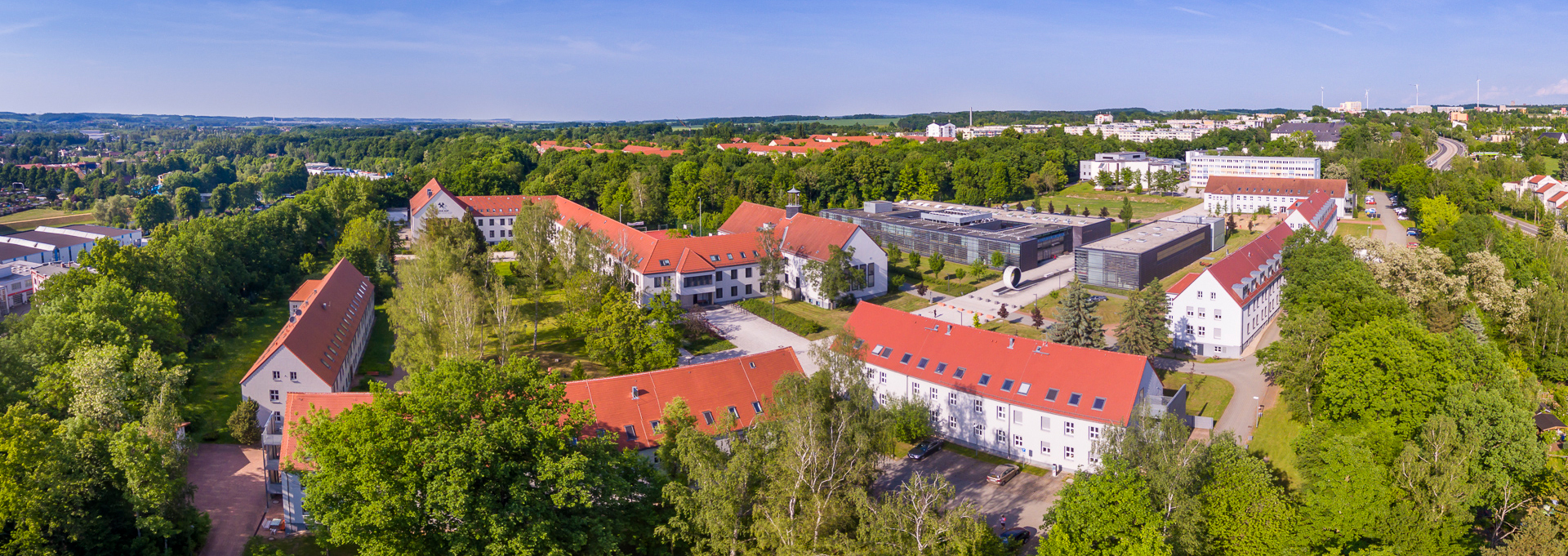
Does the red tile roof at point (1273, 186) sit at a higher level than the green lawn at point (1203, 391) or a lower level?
higher

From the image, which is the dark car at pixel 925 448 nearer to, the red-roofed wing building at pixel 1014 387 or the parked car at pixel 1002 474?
the red-roofed wing building at pixel 1014 387

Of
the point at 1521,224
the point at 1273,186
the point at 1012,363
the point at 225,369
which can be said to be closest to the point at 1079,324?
the point at 1012,363

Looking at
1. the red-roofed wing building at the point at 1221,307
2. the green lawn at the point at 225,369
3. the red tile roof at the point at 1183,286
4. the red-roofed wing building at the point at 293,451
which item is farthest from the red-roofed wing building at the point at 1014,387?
the green lawn at the point at 225,369

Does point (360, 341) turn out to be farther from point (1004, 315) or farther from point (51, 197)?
point (51, 197)

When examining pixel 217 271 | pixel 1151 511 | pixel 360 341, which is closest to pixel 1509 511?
pixel 1151 511

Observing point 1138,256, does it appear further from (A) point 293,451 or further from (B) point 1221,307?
(A) point 293,451

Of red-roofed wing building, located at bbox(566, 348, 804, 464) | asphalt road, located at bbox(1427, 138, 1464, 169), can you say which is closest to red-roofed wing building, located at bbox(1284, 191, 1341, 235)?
asphalt road, located at bbox(1427, 138, 1464, 169)
